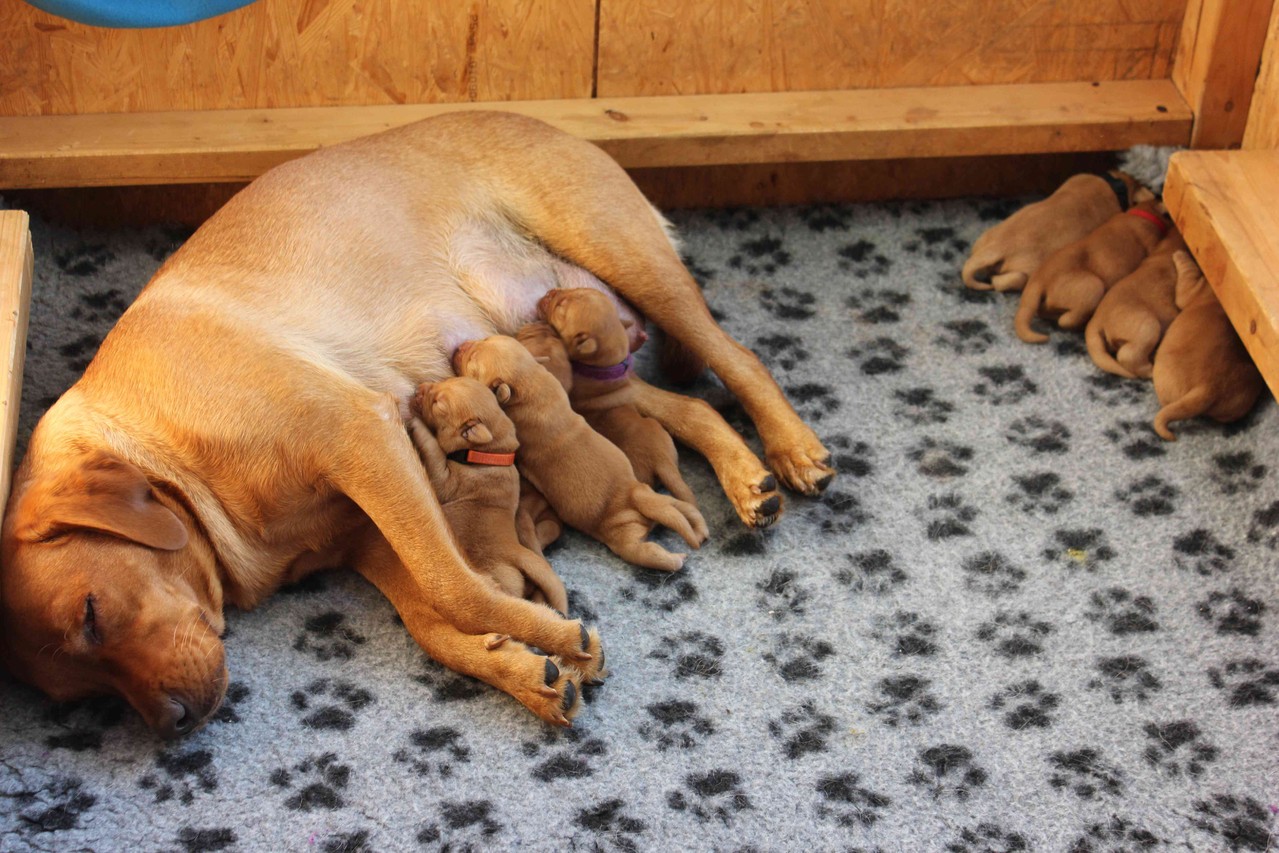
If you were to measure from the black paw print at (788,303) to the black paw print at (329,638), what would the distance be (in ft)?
5.10

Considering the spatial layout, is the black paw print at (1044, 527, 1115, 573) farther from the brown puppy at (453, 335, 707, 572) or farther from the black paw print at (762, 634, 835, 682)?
the brown puppy at (453, 335, 707, 572)

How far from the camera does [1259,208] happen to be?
11.3 ft

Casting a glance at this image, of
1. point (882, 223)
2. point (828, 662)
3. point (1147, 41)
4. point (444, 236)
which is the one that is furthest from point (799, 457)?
point (1147, 41)

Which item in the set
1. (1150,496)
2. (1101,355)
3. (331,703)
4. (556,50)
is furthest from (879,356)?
(331,703)

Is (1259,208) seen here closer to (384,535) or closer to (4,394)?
(384,535)

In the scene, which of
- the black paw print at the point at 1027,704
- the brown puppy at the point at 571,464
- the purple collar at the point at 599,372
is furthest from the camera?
the purple collar at the point at 599,372

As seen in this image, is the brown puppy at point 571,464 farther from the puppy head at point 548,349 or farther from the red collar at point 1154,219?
the red collar at point 1154,219

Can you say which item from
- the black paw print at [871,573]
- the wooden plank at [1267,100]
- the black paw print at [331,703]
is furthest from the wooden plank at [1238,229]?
the black paw print at [331,703]

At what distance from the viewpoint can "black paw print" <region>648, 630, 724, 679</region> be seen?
2.81 m

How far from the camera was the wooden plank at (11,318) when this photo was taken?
9.04 ft

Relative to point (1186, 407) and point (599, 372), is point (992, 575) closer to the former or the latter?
point (1186, 407)

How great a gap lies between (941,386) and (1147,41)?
141 centimetres

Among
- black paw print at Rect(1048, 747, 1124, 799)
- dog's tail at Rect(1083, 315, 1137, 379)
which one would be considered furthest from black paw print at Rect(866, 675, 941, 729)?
dog's tail at Rect(1083, 315, 1137, 379)

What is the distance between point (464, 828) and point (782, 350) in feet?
5.63
